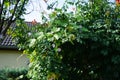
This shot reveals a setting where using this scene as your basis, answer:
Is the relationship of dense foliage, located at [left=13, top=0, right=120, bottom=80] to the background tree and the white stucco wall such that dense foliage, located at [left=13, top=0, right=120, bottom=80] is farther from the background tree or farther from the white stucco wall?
the white stucco wall

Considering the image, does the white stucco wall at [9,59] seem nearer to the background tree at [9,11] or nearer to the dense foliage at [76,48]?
the background tree at [9,11]

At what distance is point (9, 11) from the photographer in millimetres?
7207

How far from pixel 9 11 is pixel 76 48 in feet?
8.50

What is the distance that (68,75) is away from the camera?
5203 millimetres

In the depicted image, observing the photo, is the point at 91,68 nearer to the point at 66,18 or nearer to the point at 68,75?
the point at 68,75

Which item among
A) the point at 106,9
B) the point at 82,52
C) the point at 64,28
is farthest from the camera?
the point at 106,9

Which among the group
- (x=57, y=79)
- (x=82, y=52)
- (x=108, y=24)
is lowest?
(x=57, y=79)

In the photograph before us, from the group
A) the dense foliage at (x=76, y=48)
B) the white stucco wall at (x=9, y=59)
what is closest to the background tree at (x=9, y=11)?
the dense foliage at (x=76, y=48)

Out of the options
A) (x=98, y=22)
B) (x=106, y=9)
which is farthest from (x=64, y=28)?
(x=106, y=9)

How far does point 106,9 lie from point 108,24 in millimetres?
464

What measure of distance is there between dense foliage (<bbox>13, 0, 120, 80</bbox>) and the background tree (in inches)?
61.5

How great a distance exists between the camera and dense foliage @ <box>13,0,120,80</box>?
16.0ft

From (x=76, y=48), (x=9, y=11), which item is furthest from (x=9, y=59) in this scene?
(x=76, y=48)

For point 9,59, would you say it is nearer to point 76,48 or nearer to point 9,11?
point 9,11
